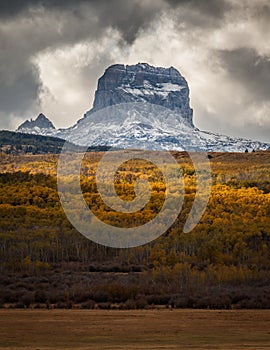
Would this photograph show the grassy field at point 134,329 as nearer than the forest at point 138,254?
Yes

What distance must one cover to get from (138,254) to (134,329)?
182 feet

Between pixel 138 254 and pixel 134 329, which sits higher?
pixel 138 254

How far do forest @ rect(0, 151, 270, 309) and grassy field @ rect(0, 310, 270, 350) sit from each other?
473cm

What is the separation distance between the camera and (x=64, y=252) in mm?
85000

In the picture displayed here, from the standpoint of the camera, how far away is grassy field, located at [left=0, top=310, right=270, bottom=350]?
22.8m

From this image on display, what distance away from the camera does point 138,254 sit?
272ft

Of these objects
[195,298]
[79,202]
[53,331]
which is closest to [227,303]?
[195,298]

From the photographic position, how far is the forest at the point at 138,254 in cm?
4219

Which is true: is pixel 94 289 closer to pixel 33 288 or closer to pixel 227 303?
pixel 33 288

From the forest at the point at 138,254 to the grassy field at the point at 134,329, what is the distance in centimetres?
473

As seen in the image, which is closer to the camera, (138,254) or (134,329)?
(134,329)

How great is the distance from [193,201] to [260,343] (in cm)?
9565

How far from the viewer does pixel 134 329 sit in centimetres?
2766

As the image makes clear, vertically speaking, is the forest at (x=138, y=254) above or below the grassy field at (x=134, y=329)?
above
